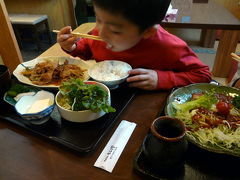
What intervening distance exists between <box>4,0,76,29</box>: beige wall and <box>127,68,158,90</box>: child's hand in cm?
375

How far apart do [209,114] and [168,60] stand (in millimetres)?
389

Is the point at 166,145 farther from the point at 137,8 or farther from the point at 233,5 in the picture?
the point at 233,5

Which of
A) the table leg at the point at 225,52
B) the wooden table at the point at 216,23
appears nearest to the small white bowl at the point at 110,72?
the wooden table at the point at 216,23

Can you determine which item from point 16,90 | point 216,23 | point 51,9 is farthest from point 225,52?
point 51,9

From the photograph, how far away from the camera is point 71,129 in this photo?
31.2 inches

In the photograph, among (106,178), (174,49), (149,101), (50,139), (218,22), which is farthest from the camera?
(218,22)

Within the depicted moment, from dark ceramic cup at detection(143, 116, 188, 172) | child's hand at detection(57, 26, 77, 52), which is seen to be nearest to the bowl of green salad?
dark ceramic cup at detection(143, 116, 188, 172)

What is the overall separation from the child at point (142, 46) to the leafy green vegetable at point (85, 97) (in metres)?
0.20

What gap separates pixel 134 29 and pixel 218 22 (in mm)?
1745

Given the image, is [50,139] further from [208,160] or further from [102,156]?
[208,160]

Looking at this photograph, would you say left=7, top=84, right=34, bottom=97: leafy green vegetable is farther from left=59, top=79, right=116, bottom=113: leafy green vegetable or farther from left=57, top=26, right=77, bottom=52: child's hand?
left=57, top=26, right=77, bottom=52: child's hand

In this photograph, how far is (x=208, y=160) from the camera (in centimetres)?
69

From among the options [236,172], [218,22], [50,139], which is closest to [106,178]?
[50,139]

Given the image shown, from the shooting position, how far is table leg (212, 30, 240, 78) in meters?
2.51
